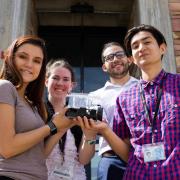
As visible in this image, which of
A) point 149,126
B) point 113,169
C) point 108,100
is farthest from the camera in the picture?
point 108,100

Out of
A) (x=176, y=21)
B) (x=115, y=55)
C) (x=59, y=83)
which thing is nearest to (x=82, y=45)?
(x=176, y=21)

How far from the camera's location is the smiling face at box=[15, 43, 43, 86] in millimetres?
2416

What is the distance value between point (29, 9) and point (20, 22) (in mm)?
479

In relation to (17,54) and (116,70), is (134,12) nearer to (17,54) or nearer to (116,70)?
(116,70)

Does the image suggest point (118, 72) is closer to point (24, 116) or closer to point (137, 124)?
point (137, 124)

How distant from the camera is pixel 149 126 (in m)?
2.38

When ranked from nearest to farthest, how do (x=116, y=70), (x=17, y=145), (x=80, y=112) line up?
(x=17, y=145), (x=80, y=112), (x=116, y=70)

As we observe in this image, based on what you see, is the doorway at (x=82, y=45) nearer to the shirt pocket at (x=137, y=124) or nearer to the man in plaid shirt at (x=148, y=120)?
the man in plaid shirt at (x=148, y=120)

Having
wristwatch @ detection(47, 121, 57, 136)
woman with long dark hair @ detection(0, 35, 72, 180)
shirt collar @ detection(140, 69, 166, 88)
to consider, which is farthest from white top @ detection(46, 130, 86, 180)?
shirt collar @ detection(140, 69, 166, 88)

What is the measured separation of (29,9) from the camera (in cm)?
464

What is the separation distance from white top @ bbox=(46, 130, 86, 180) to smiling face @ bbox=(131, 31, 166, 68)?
32.8 inches

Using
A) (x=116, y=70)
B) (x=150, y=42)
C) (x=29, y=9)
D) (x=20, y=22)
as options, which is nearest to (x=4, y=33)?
(x=20, y=22)

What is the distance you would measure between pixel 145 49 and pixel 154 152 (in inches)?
30.6

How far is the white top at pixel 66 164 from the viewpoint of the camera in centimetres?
273
